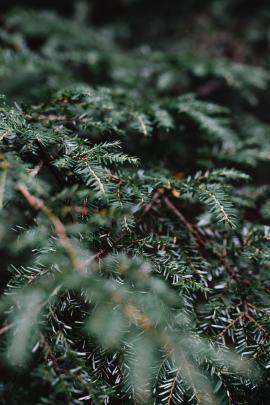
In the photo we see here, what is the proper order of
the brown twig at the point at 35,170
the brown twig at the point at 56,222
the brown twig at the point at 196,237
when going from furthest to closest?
the brown twig at the point at 196,237 < the brown twig at the point at 35,170 < the brown twig at the point at 56,222

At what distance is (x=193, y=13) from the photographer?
2.82 metres

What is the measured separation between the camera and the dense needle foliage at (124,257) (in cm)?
84

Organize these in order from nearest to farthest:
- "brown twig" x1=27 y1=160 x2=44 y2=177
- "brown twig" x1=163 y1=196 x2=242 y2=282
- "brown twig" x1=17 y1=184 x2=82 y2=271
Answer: "brown twig" x1=17 y1=184 x2=82 y2=271 < "brown twig" x1=27 y1=160 x2=44 y2=177 < "brown twig" x1=163 y1=196 x2=242 y2=282

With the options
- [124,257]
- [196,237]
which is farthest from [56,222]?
[196,237]

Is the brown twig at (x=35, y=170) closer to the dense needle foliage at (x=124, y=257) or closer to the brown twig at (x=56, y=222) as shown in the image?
the dense needle foliage at (x=124, y=257)

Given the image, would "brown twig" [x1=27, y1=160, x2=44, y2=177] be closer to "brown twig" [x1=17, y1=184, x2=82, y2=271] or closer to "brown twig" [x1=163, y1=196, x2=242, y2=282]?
"brown twig" [x1=17, y1=184, x2=82, y2=271]

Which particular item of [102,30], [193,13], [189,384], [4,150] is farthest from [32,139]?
[193,13]

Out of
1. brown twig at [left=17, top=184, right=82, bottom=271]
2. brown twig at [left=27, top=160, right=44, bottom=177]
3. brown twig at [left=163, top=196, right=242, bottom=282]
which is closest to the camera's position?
brown twig at [left=17, top=184, right=82, bottom=271]

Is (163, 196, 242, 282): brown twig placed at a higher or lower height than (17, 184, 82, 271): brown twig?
lower

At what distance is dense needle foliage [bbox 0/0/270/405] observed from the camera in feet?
2.75

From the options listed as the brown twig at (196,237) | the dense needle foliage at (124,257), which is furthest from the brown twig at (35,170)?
the brown twig at (196,237)

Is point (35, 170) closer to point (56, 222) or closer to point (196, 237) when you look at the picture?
point (56, 222)

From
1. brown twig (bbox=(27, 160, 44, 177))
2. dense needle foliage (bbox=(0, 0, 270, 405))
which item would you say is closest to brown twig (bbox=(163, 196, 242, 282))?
dense needle foliage (bbox=(0, 0, 270, 405))

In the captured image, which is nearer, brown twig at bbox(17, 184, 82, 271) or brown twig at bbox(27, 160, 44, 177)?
brown twig at bbox(17, 184, 82, 271)
